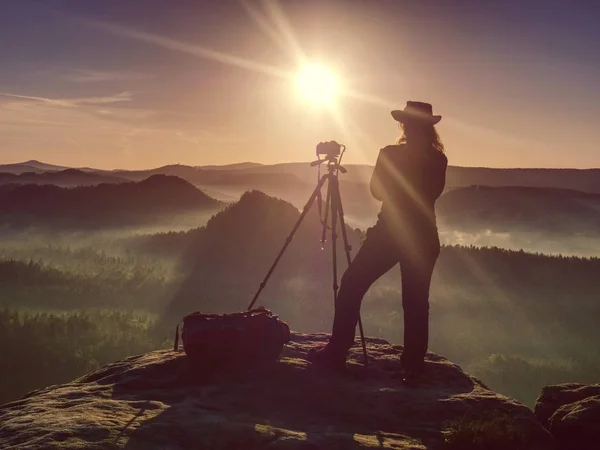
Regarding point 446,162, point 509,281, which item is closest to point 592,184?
point 509,281

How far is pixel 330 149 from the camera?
7641 mm

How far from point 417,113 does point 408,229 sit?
4.86ft

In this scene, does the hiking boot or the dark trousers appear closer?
the dark trousers

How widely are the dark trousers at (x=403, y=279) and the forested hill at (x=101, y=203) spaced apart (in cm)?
7386

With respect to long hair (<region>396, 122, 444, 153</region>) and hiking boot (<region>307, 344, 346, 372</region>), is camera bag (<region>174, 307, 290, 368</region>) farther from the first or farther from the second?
long hair (<region>396, 122, 444, 153</region>)

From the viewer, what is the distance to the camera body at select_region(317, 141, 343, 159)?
7.63m

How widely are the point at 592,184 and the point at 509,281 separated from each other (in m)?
110

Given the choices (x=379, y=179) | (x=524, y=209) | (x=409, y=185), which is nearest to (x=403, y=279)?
(x=409, y=185)

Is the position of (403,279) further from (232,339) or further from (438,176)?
(232,339)

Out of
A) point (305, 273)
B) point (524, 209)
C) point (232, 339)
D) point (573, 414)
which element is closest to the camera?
point (573, 414)

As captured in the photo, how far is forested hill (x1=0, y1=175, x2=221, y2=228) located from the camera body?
73.1 metres

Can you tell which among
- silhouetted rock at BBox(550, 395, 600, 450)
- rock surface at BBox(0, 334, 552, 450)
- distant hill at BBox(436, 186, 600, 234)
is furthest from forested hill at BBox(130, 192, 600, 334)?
distant hill at BBox(436, 186, 600, 234)

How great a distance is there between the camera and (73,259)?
4447 centimetres

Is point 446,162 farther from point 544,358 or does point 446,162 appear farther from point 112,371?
point 544,358
